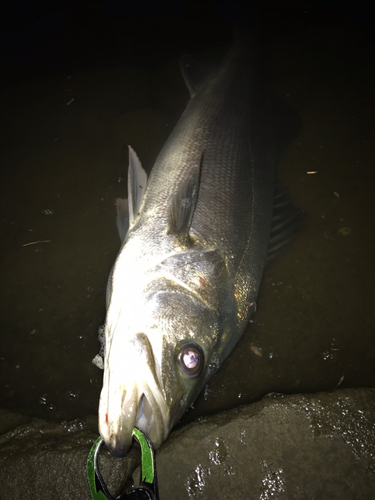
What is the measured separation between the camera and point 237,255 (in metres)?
2.25

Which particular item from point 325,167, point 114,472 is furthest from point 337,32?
point 114,472

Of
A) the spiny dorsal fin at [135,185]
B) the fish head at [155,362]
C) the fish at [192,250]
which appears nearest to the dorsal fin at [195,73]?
the fish at [192,250]

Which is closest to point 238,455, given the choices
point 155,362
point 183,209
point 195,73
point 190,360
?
point 190,360

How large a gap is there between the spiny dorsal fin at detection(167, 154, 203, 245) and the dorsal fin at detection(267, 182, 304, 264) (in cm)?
82

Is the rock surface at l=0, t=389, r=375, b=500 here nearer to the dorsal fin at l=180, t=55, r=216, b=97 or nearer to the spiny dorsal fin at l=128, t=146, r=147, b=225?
the spiny dorsal fin at l=128, t=146, r=147, b=225

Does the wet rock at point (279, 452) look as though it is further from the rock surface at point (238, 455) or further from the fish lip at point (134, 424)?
the fish lip at point (134, 424)

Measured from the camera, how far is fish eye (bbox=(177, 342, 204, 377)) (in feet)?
5.50

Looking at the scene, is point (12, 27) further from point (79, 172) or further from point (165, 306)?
point (165, 306)

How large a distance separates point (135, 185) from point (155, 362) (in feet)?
4.76

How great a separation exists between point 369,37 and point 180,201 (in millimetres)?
3884

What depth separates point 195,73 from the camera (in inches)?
127

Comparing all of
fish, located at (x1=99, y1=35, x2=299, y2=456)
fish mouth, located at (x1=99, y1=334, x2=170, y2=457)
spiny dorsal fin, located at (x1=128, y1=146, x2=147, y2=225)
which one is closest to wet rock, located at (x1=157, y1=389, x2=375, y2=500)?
fish, located at (x1=99, y1=35, x2=299, y2=456)

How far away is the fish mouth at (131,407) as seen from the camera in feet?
4.82

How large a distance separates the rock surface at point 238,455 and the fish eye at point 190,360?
70cm
